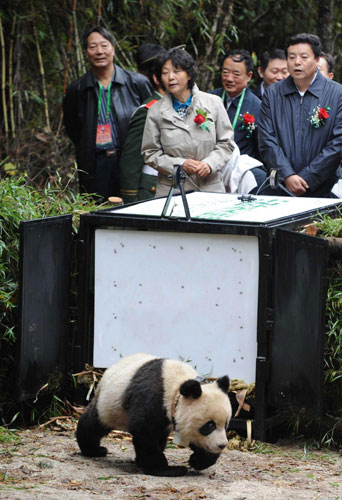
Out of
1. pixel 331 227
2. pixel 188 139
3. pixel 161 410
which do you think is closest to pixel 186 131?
pixel 188 139

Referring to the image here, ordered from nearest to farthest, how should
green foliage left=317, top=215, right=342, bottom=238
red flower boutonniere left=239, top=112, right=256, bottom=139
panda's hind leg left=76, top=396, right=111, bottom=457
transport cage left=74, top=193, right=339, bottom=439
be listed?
panda's hind leg left=76, top=396, right=111, bottom=457
transport cage left=74, top=193, right=339, bottom=439
green foliage left=317, top=215, right=342, bottom=238
red flower boutonniere left=239, top=112, right=256, bottom=139

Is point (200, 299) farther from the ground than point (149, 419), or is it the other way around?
point (200, 299)

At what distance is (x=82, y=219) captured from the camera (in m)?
5.12

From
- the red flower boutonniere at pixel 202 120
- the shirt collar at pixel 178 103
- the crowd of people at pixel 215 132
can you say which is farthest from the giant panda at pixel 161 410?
the shirt collar at pixel 178 103

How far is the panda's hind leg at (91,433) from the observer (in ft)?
14.4

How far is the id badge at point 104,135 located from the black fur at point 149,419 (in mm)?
3703

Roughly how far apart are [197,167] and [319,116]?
3.34 ft

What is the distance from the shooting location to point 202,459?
163 inches

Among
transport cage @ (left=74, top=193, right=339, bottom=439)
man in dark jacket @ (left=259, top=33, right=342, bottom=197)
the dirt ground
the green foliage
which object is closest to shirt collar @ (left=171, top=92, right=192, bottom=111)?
man in dark jacket @ (left=259, top=33, right=342, bottom=197)

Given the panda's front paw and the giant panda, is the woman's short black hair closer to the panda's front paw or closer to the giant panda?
the giant panda

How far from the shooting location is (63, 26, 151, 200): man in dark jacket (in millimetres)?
7676

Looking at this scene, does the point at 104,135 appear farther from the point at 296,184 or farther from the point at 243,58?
the point at 296,184

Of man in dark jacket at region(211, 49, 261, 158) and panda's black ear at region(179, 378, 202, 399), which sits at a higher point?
man in dark jacket at region(211, 49, 261, 158)

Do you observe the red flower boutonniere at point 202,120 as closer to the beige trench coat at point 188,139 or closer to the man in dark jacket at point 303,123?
the beige trench coat at point 188,139
